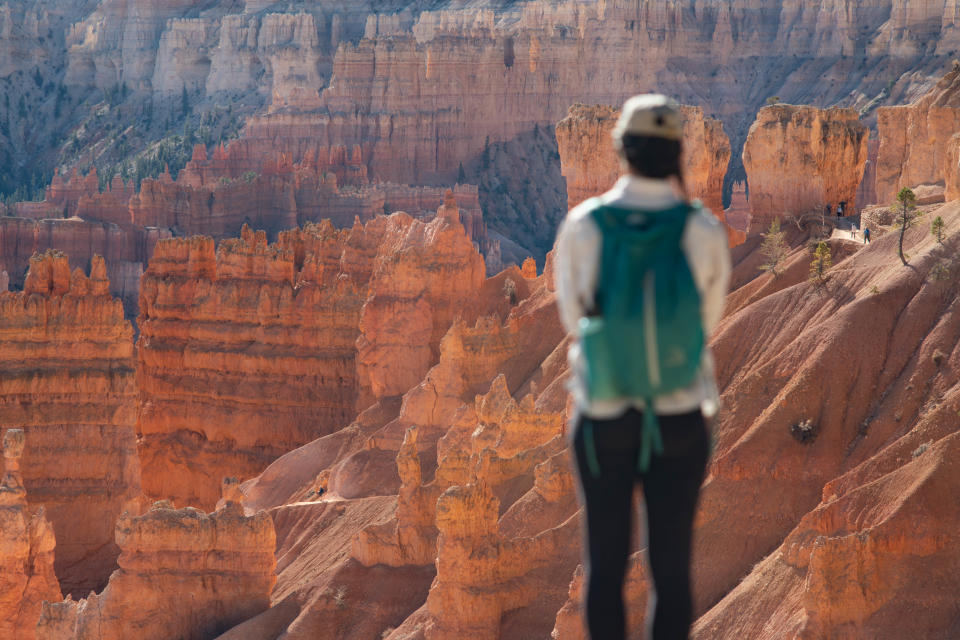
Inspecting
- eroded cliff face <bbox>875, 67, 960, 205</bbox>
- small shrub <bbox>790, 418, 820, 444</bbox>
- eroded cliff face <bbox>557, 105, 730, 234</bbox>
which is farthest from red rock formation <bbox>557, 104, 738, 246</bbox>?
small shrub <bbox>790, 418, 820, 444</bbox>

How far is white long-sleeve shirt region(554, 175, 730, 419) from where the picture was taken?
8953 millimetres

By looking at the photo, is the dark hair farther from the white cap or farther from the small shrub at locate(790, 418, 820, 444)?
the small shrub at locate(790, 418, 820, 444)

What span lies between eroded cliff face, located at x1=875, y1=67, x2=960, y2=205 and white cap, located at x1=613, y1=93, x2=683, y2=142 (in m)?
32.9

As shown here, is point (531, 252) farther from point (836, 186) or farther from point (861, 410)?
point (861, 410)

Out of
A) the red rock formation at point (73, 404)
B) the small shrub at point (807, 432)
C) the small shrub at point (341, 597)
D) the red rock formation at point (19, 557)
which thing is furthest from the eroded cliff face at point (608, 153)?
the red rock formation at point (19, 557)

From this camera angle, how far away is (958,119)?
44.5 metres

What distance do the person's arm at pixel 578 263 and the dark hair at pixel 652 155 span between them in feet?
1.56

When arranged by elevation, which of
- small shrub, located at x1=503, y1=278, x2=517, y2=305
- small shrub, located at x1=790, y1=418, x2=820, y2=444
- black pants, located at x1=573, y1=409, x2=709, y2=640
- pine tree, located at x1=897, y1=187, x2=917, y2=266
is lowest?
small shrub, located at x1=503, y1=278, x2=517, y2=305

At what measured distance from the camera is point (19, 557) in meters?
36.1

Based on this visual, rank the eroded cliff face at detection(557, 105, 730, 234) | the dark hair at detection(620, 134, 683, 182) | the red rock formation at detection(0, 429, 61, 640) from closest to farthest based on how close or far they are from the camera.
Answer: the dark hair at detection(620, 134, 683, 182), the red rock formation at detection(0, 429, 61, 640), the eroded cliff face at detection(557, 105, 730, 234)

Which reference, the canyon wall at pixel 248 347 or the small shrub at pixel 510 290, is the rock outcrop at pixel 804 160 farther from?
the canyon wall at pixel 248 347

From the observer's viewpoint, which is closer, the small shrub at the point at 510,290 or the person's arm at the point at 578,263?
the person's arm at the point at 578,263

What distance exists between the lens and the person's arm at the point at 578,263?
29.3 feet

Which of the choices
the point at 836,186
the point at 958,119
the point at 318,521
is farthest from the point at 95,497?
the point at 958,119
